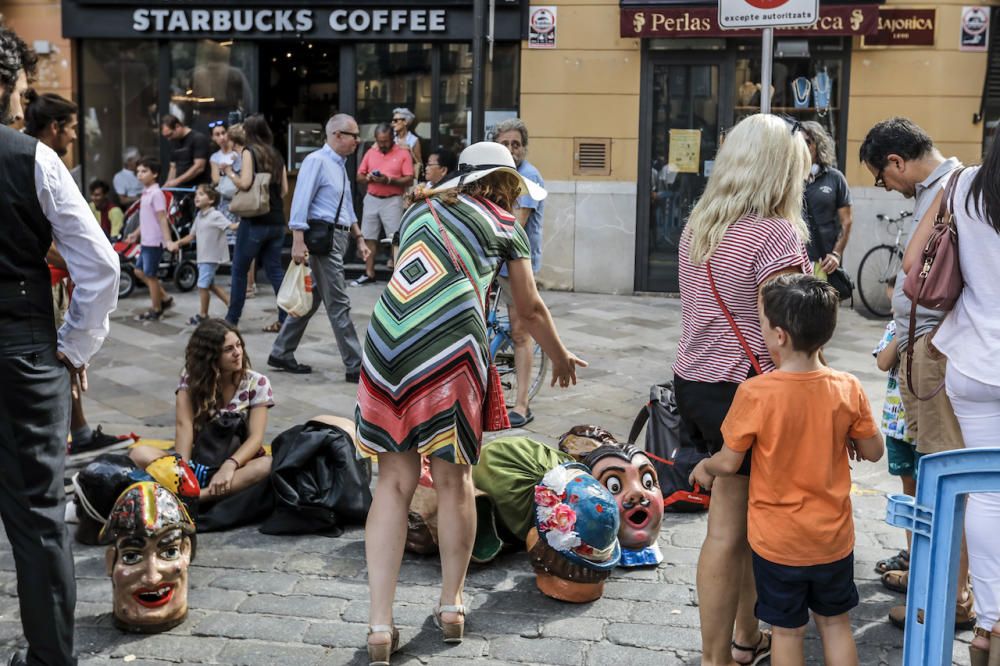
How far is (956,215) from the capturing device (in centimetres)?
353

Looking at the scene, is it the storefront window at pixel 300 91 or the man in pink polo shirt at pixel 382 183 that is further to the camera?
the storefront window at pixel 300 91

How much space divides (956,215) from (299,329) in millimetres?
5989

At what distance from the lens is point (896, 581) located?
4668mm

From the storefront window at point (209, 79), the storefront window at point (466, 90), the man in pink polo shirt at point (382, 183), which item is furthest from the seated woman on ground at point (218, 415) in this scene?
the storefront window at point (209, 79)

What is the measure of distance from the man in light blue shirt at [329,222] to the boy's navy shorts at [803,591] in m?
5.26

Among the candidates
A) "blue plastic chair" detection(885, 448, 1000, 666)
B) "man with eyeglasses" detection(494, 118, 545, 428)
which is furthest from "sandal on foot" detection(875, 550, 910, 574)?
"man with eyeglasses" detection(494, 118, 545, 428)

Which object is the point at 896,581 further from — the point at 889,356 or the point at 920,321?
the point at 920,321

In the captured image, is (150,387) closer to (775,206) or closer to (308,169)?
(308,169)

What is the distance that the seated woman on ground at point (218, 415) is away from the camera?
18.0ft

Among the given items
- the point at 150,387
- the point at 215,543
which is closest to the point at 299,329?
the point at 150,387

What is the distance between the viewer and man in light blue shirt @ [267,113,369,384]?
27.6 feet

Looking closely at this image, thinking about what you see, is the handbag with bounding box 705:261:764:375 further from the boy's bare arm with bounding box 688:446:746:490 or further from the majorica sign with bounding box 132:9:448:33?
the majorica sign with bounding box 132:9:448:33

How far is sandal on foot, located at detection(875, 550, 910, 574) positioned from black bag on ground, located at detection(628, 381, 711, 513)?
92cm

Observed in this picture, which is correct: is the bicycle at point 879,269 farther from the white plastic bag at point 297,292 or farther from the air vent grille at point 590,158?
the white plastic bag at point 297,292
